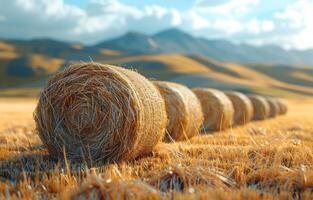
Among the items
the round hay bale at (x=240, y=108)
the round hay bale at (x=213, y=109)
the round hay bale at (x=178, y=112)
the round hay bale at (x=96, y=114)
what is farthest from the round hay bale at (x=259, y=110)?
the round hay bale at (x=96, y=114)

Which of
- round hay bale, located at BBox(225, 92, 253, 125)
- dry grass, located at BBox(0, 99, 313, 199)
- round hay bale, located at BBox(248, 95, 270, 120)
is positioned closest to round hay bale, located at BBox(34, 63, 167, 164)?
dry grass, located at BBox(0, 99, 313, 199)

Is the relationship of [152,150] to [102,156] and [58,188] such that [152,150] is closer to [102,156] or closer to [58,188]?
[102,156]

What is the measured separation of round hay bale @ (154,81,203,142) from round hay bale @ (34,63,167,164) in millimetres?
3449

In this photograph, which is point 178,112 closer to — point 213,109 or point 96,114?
point 96,114

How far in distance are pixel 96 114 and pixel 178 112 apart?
4425 millimetres

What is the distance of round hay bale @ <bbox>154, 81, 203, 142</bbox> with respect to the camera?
12438mm

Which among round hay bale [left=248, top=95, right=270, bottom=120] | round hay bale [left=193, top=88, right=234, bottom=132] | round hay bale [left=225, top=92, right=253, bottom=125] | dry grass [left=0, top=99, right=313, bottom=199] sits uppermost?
dry grass [left=0, top=99, right=313, bottom=199]

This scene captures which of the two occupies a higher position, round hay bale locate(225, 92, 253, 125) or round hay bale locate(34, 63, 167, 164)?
round hay bale locate(34, 63, 167, 164)

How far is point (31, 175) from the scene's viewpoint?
7215mm

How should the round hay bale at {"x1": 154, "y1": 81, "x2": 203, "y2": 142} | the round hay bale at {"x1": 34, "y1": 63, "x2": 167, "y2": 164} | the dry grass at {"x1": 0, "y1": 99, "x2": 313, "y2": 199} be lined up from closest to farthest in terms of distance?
the dry grass at {"x1": 0, "y1": 99, "x2": 313, "y2": 199} < the round hay bale at {"x1": 34, "y1": 63, "x2": 167, "y2": 164} < the round hay bale at {"x1": 154, "y1": 81, "x2": 203, "y2": 142}

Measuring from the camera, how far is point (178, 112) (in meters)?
12.6

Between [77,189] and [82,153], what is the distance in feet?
7.92

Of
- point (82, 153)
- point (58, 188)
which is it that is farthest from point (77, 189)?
point (82, 153)

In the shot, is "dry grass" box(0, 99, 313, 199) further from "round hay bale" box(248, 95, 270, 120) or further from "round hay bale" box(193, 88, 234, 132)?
"round hay bale" box(248, 95, 270, 120)
